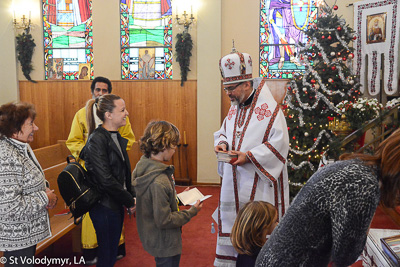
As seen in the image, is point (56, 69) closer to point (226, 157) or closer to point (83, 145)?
point (83, 145)

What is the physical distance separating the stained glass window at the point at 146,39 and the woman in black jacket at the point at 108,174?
194 inches

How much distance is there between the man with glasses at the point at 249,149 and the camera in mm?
2953

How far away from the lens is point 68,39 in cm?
793

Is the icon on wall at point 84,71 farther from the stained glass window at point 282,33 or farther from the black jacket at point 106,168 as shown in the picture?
the black jacket at point 106,168

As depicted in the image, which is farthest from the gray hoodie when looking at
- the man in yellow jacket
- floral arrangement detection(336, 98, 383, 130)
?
floral arrangement detection(336, 98, 383, 130)

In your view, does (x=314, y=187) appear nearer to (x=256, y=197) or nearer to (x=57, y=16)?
(x=256, y=197)

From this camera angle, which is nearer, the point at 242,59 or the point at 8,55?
the point at 242,59

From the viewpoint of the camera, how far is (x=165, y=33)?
7664 mm

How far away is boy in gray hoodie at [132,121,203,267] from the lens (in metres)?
2.37

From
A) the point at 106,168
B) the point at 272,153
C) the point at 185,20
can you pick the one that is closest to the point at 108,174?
the point at 106,168

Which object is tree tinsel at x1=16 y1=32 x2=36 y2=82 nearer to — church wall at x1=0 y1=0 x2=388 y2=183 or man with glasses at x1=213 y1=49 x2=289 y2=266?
church wall at x1=0 y1=0 x2=388 y2=183

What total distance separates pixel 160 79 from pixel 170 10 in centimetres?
138

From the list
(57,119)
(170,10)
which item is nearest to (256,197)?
(170,10)

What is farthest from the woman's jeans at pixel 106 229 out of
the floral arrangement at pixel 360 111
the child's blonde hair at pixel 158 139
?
the floral arrangement at pixel 360 111
